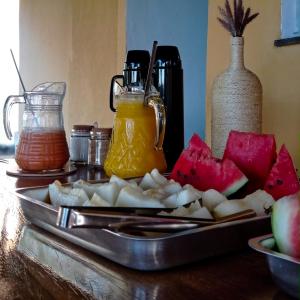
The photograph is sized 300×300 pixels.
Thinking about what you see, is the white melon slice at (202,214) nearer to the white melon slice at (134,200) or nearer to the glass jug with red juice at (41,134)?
the white melon slice at (134,200)

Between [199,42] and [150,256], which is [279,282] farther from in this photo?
[199,42]

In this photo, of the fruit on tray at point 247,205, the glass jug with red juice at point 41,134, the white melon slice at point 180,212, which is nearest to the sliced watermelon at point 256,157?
the fruit on tray at point 247,205

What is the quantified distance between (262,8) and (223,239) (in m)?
1.05

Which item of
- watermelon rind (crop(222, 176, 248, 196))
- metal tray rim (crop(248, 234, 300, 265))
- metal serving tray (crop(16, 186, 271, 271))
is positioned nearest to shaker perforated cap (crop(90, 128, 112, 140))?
watermelon rind (crop(222, 176, 248, 196))

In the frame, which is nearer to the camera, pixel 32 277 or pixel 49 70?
pixel 32 277

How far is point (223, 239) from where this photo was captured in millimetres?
482

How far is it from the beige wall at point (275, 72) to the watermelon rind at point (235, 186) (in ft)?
1.86

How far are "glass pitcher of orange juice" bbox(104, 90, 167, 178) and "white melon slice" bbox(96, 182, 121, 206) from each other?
0.38m

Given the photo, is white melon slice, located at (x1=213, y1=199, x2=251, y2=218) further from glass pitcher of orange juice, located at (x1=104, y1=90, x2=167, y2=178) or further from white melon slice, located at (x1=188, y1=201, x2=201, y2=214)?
glass pitcher of orange juice, located at (x1=104, y1=90, x2=167, y2=178)

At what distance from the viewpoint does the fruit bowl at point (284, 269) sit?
37 centimetres

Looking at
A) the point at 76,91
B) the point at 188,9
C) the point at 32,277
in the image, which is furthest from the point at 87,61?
the point at 32,277

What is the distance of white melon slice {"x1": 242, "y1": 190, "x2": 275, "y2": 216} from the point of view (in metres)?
0.56

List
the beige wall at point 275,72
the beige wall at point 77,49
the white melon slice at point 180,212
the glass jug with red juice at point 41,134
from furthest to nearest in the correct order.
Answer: the beige wall at point 77,49
the beige wall at point 275,72
the glass jug with red juice at point 41,134
the white melon slice at point 180,212

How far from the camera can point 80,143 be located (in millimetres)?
1301
